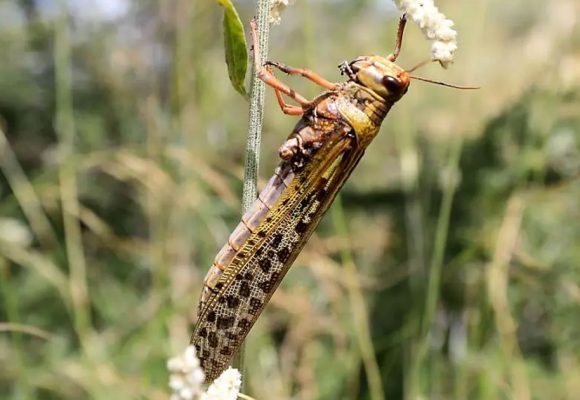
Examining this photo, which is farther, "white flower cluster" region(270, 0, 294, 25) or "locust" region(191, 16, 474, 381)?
"locust" region(191, 16, 474, 381)

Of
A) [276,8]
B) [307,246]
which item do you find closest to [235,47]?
[276,8]

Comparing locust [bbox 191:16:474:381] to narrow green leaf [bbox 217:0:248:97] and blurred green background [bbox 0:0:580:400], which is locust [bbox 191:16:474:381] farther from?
blurred green background [bbox 0:0:580:400]

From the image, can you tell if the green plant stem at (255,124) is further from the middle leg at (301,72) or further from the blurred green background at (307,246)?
the blurred green background at (307,246)

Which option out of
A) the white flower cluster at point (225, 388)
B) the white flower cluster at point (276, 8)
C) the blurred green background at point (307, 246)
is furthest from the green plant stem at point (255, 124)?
the blurred green background at point (307, 246)

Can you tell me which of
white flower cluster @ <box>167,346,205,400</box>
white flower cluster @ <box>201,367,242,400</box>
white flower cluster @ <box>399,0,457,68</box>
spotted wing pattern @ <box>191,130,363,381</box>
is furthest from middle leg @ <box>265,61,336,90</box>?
white flower cluster @ <box>167,346,205,400</box>

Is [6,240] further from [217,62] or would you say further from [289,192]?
[217,62]

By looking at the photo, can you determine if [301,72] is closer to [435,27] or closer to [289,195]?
[289,195]
